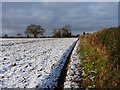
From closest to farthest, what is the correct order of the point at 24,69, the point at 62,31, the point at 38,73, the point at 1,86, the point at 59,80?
1. the point at 1,86
2. the point at 59,80
3. the point at 38,73
4. the point at 24,69
5. the point at 62,31

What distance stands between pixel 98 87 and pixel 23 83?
2.57m

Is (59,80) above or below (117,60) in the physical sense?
below

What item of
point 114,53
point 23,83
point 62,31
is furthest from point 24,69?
point 62,31

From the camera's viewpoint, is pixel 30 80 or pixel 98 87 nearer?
pixel 98 87

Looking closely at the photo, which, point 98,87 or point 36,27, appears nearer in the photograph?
point 98,87

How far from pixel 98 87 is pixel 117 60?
242cm

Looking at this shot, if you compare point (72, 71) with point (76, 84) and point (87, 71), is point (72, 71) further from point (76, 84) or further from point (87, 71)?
point (76, 84)

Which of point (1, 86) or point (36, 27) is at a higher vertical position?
point (36, 27)

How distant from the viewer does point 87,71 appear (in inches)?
519

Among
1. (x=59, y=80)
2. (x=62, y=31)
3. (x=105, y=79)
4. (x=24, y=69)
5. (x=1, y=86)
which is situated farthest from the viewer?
(x=62, y=31)

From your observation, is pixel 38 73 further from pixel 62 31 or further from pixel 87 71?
pixel 62 31

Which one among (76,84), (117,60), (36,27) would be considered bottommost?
(76,84)

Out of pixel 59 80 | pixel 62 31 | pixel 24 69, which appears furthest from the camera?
pixel 62 31

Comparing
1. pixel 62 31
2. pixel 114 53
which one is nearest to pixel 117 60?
pixel 114 53
